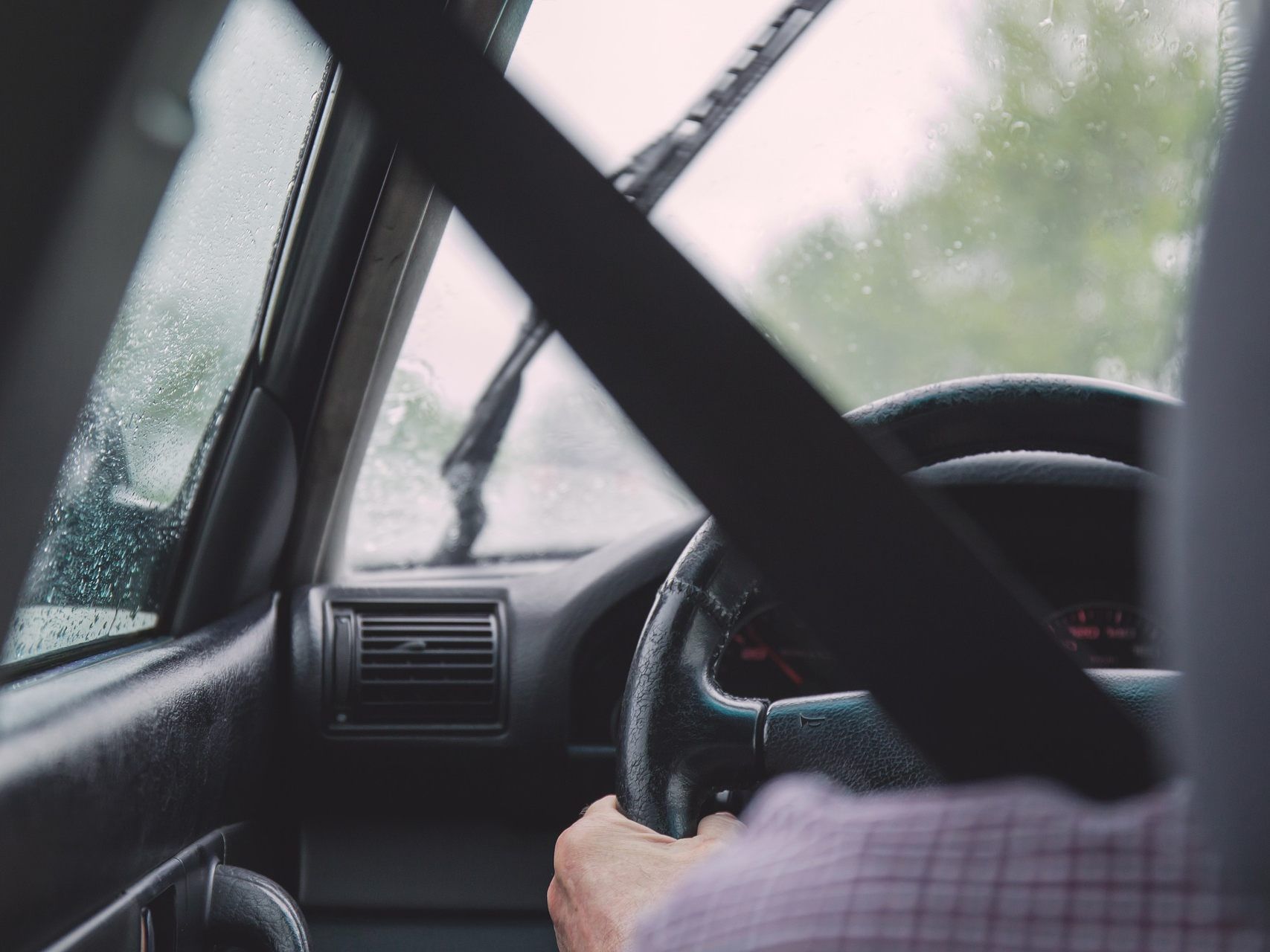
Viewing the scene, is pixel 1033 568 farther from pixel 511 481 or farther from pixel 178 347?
pixel 178 347

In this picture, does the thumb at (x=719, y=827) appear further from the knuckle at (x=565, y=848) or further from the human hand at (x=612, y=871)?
the knuckle at (x=565, y=848)

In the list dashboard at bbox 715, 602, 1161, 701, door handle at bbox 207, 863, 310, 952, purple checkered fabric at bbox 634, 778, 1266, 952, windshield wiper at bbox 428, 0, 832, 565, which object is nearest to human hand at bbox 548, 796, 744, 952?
door handle at bbox 207, 863, 310, 952

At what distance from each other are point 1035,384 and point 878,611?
2.72 feet

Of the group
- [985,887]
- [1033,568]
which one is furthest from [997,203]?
[985,887]

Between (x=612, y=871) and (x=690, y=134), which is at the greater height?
(x=690, y=134)

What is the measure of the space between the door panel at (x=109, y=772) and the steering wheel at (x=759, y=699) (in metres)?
0.55

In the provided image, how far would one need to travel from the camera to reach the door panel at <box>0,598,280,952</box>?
40.0 inches

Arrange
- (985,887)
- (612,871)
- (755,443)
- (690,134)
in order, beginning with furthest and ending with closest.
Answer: (690,134) < (612,871) < (755,443) < (985,887)

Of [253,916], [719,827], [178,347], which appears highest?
[178,347]

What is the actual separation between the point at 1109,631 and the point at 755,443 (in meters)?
2.04

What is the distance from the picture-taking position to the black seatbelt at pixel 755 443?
0.76 meters

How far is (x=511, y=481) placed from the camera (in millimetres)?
2840

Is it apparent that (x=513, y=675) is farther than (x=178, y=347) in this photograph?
Yes

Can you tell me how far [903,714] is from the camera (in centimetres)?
76
